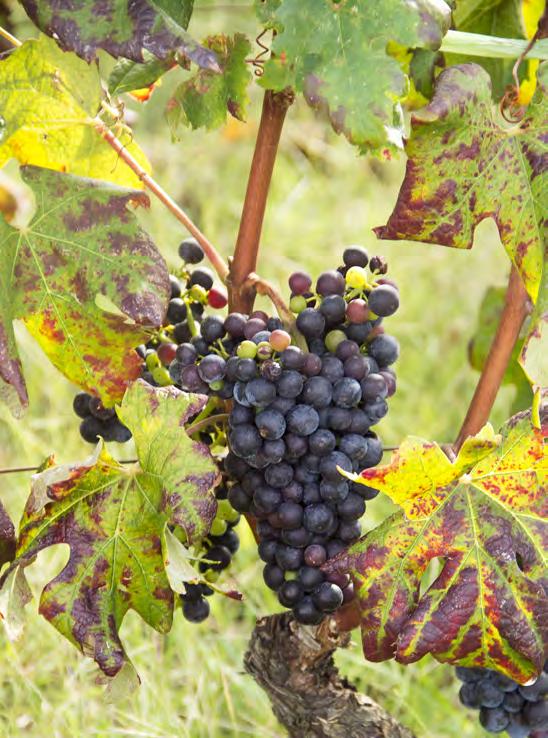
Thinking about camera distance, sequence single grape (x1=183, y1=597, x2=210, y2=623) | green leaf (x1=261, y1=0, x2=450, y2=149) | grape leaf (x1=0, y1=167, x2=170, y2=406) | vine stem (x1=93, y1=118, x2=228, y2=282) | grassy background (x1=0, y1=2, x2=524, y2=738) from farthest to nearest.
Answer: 1. grassy background (x1=0, y1=2, x2=524, y2=738)
2. single grape (x1=183, y1=597, x2=210, y2=623)
3. vine stem (x1=93, y1=118, x2=228, y2=282)
4. grape leaf (x1=0, y1=167, x2=170, y2=406)
5. green leaf (x1=261, y1=0, x2=450, y2=149)

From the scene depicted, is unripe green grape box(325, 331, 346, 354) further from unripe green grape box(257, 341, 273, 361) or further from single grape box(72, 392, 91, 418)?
single grape box(72, 392, 91, 418)

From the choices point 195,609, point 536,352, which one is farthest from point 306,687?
point 536,352

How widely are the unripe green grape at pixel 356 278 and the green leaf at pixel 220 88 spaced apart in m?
0.22

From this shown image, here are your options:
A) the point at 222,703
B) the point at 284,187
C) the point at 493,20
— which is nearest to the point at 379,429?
the point at 222,703

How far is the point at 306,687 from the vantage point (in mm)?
1310

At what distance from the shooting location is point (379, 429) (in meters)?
2.52

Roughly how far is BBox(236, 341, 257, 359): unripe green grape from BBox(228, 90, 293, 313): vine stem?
0.44 feet

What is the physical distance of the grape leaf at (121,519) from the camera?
96 cm

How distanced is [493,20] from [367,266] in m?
0.38

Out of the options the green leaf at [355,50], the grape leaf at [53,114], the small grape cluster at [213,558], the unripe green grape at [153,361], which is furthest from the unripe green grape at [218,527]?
the green leaf at [355,50]

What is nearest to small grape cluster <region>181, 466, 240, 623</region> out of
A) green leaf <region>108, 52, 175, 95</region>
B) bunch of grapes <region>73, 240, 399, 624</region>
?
bunch of grapes <region>73, 240, 399, 624</region>

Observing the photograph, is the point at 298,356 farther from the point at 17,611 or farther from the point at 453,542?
the point at 17,611

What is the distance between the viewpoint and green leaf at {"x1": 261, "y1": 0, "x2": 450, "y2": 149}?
0.86m

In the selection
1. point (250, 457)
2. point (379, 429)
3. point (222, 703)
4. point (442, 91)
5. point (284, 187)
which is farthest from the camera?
point (284, 187)
